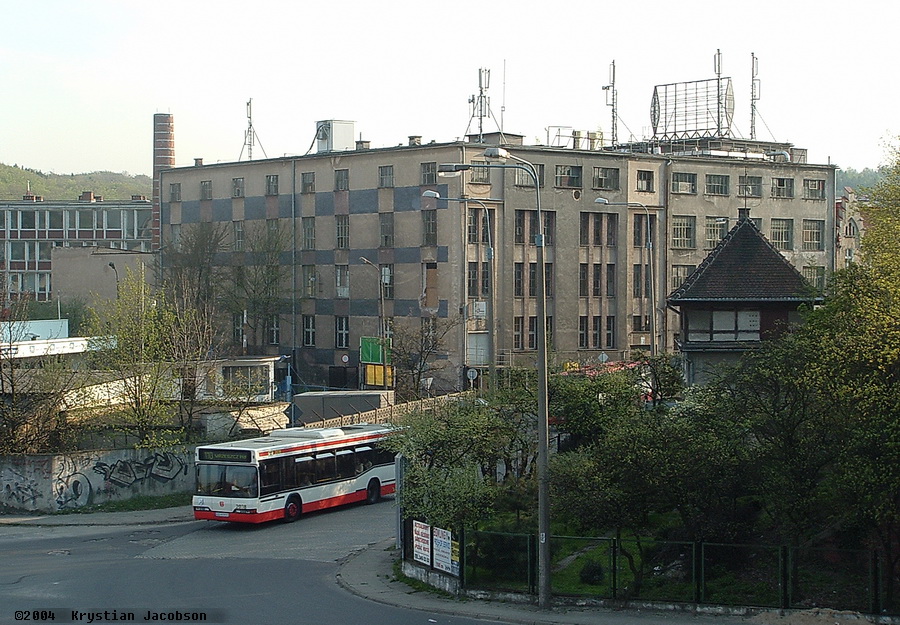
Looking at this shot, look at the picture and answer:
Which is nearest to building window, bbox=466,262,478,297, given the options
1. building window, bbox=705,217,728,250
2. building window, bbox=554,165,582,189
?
building window, bbox=554,165,582,189

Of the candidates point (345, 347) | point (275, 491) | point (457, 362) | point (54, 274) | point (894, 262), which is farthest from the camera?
point (54, 274)

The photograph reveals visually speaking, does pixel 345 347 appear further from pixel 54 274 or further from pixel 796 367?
pixel 796 367

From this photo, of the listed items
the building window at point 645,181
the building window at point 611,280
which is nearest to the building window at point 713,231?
the building window at point 645,181

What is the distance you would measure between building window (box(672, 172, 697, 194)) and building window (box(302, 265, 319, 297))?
2424 centimetres

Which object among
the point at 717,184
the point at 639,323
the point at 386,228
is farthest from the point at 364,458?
the point at 717,184

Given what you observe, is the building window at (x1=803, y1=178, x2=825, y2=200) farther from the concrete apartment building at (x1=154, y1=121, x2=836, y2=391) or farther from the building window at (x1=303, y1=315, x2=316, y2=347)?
→ the building window at (x1=303, y1=315, x2=316, y2=347)

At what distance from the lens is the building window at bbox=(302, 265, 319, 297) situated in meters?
68.4

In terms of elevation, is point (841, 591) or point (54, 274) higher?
point (54, 274)

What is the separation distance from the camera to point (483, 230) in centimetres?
6300

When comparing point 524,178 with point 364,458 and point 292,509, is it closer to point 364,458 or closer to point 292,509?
point 364,458

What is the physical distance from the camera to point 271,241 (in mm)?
67625

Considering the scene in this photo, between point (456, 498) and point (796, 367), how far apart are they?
7.86m

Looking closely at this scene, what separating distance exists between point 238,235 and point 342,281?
29.8 feet

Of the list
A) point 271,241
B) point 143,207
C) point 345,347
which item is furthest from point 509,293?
point 143,207
